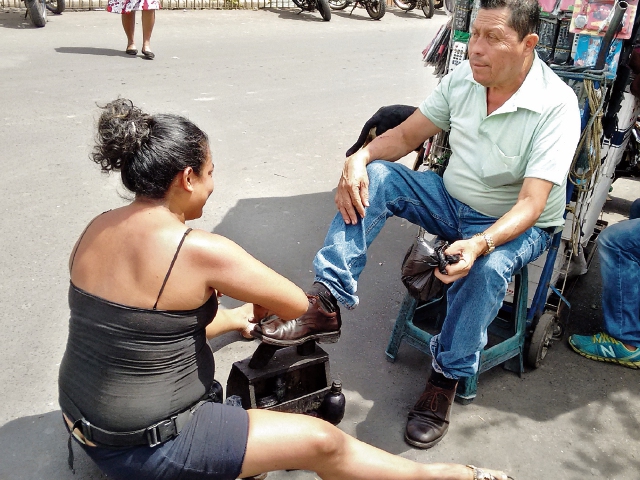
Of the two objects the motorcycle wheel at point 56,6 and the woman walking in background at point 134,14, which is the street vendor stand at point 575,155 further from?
the motorcycle wheel at point 56,6

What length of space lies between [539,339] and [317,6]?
10447mm

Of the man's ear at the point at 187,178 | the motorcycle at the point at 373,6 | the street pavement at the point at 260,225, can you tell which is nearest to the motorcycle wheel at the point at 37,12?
the street pavement at the point at 260,225

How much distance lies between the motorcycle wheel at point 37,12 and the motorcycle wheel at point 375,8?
6365 millimetres

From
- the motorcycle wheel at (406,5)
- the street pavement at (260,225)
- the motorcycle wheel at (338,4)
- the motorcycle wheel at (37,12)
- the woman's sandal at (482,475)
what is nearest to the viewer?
the woman's sandal at (482,475)

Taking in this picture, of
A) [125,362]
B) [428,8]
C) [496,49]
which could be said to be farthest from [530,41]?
[428,8]

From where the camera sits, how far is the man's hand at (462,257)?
8.00 ft

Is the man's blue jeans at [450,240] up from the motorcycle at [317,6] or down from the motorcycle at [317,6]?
up

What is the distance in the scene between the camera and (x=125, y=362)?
1.86m

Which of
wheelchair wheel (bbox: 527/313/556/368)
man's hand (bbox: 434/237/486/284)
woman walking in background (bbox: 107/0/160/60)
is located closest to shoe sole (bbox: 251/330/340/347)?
man's hand (bbox: 434/237/486/284)

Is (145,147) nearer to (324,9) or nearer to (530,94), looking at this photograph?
(530,94)

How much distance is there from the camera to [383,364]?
3.12m

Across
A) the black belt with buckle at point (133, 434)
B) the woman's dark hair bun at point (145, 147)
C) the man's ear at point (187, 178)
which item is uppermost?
the woman's dark hair bun at point (145, 147)

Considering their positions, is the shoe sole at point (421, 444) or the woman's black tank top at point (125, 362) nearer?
the woman's black tank top at point (125, 362)

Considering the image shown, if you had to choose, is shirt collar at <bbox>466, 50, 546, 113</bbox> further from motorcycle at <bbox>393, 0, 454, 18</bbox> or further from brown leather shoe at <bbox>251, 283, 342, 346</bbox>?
motorcycle at <bbox>393, 0, 454, 18</bbox>
